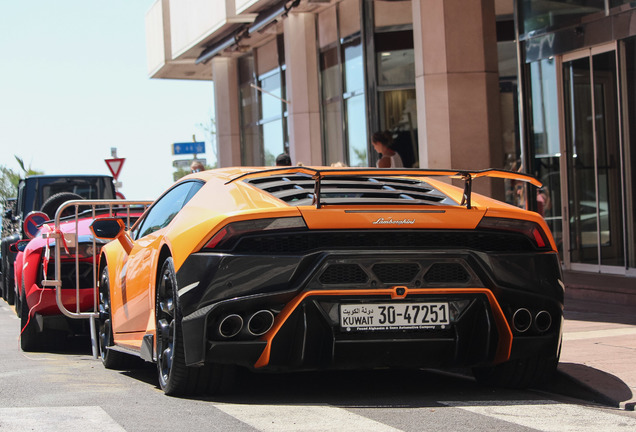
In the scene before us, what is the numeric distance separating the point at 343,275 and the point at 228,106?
24.4 m

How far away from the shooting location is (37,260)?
31.6 ft

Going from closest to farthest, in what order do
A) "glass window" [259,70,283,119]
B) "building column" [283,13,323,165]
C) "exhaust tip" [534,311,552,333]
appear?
1. "exhaust tip" [534,311,552,333]
2. "building column" [283,13,323,165]
3. "glass window" [259,70,283,119]

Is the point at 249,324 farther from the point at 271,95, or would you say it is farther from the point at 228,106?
the point at 228,106

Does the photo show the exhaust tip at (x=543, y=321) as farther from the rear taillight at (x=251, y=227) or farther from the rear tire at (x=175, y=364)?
the rear tire at (x=175, y=364)

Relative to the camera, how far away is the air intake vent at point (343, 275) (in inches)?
222

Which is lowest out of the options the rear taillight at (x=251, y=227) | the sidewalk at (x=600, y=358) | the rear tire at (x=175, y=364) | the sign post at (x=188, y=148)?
the sidewalk at (x=600, y=358)

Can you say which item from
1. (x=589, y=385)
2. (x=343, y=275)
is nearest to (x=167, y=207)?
(x=343, y=275)

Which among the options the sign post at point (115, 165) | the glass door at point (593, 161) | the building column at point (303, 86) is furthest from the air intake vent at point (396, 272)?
the sign post at point (115, 165)

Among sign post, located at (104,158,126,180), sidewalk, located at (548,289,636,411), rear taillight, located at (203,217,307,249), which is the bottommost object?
sidewalk, located at (548,289,636,411)

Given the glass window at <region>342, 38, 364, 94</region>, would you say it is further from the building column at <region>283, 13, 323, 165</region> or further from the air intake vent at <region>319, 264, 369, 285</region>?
the air intake vent at <region>319, 264, 369, 285</region>

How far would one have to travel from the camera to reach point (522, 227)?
19.6ft

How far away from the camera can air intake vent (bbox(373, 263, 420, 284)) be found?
18.7ft

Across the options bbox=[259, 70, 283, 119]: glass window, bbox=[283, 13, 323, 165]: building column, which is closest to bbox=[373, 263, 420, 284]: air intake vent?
bbox=[283, 13, 323, 165]: building column

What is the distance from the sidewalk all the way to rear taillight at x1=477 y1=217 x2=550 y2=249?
91 cm
